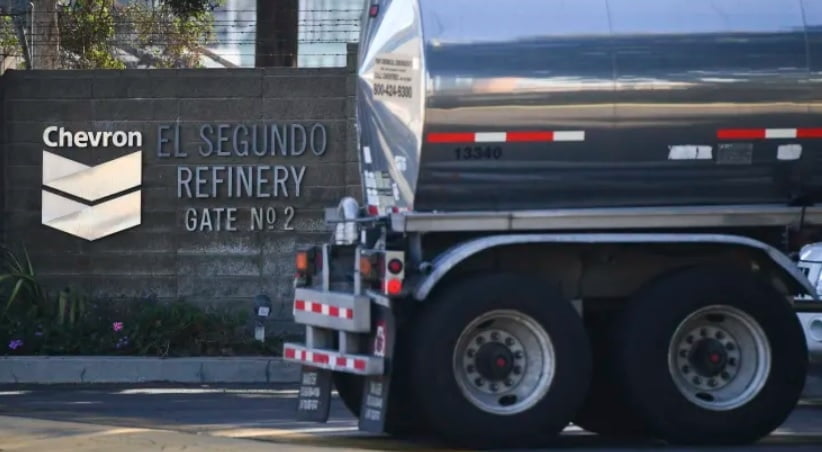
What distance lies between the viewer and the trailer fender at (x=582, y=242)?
8570mm

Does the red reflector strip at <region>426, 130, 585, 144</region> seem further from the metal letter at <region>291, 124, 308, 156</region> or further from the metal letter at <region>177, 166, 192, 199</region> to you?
the metal letter at <region>177, 166, 192, 199</region>

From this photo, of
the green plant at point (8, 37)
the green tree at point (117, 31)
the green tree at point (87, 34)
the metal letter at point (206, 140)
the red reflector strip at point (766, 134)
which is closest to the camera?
the red reflector strip at point (766, 134)

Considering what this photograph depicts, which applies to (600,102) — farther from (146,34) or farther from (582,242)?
(146,34)

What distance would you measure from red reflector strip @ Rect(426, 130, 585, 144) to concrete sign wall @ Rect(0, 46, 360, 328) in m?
7.19

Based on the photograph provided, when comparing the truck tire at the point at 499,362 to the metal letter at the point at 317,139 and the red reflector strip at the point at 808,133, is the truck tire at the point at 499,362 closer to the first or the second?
the red reflector strip at the point at 808,133

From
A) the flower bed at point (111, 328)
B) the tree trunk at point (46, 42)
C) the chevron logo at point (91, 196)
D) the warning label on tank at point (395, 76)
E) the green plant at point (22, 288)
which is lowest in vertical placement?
the flower bed at point (111, 328)

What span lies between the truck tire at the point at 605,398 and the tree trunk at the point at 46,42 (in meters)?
11.3

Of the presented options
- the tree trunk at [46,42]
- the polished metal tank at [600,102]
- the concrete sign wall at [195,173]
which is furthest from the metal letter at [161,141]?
the polished metal tank at [600,102]

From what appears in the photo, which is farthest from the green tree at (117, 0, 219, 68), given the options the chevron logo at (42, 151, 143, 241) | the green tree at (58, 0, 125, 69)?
the chevron logo at (42, 151, 143, 241)

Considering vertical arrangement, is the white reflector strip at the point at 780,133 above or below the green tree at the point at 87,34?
below

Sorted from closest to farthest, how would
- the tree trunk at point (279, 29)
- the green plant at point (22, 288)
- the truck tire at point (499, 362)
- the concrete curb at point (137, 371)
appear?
the truck tire at point (499, 362), the concrete curb at point (137, 371), the green plant at point (22, 288), the tree trunk at point (279, 29)

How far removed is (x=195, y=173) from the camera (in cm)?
1594

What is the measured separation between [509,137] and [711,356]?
5.92ft

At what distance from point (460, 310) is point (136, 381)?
6.09 m
